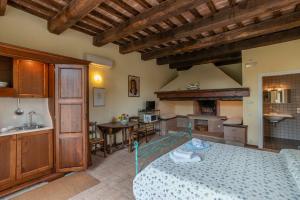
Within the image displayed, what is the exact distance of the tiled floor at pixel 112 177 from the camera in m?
2.24

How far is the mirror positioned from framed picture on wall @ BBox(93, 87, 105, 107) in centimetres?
546

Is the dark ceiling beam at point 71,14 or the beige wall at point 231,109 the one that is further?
the beige wall at point 231,109

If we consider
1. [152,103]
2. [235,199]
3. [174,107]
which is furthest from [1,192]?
[174,107]

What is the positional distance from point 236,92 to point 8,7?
221 inches

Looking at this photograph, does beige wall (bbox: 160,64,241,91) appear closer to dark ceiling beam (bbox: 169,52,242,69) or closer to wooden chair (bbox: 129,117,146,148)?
dark ceiling beam (bbox: 169,52,242,69)

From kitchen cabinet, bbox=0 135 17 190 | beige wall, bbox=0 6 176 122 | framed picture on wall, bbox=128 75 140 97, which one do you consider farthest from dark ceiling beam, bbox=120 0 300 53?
kitchen cabinet, bbox=0 135 17 190

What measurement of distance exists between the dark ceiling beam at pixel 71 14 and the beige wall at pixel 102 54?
293 millimetres

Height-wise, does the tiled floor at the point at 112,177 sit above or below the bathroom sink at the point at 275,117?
below

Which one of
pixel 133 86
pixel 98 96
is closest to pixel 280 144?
pixel 133 86

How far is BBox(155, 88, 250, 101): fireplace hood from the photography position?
4.58 meters

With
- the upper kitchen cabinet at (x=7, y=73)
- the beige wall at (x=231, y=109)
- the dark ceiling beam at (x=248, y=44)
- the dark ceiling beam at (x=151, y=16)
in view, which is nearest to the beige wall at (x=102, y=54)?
the upper kitchen cabinet at (x=7, y=73)

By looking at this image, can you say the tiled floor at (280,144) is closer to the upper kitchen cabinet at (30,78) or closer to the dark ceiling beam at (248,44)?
the dark ceiling beam at (248,44)

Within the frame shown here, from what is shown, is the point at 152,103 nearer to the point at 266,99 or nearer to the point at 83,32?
the point at 83,32

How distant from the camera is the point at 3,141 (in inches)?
89.4
